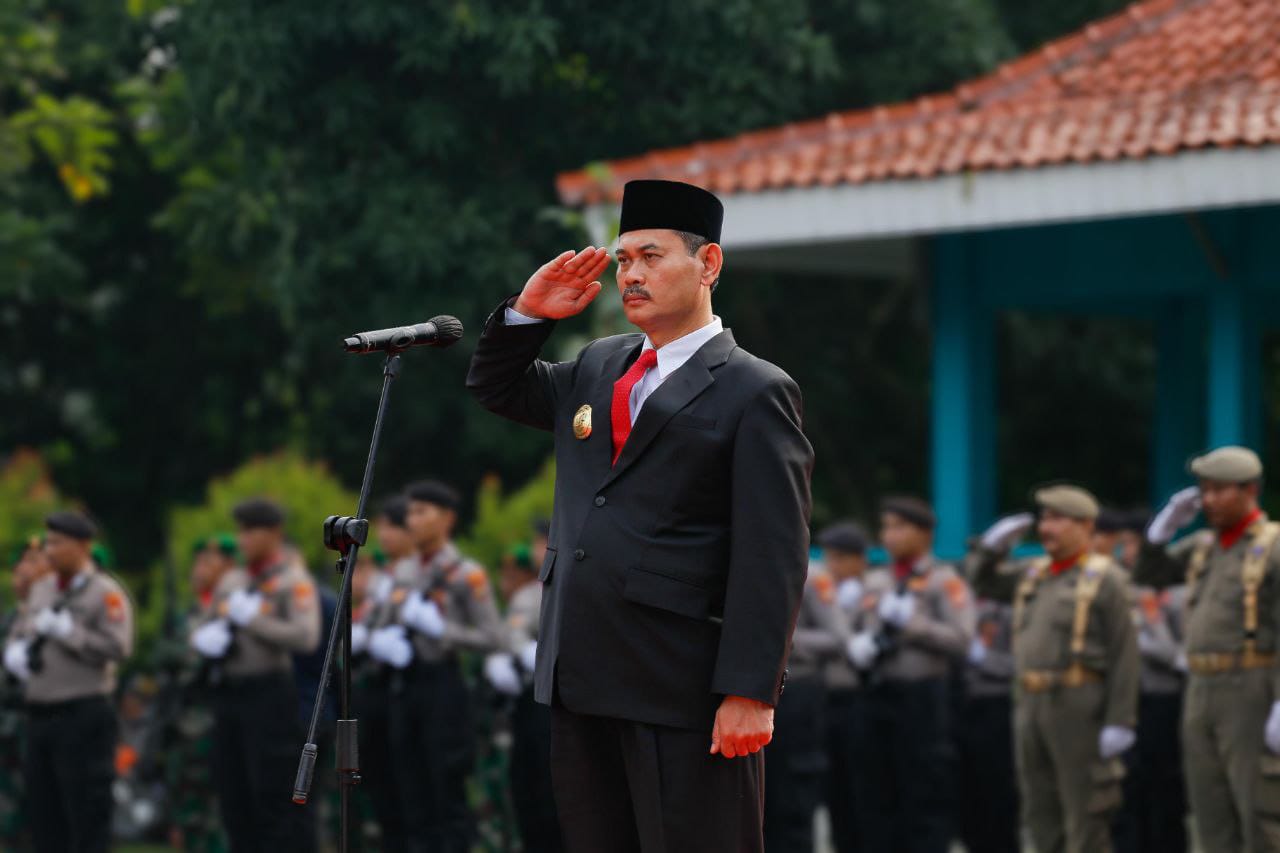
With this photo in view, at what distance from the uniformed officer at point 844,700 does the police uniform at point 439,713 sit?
1.98m

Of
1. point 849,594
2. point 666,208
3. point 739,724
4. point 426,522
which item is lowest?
point 739,724

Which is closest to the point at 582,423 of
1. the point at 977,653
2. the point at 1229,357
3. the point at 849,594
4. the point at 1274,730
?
the point at 1274,730

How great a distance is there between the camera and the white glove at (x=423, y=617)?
10.7 m

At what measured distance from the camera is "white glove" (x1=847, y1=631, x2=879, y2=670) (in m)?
11.0

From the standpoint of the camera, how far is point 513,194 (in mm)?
16312

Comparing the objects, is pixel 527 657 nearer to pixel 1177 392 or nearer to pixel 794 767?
pixel 794 767

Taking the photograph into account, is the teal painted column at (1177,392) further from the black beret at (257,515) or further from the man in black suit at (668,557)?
the man in black suit at (668,557)

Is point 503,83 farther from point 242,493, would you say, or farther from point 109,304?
point 109,304

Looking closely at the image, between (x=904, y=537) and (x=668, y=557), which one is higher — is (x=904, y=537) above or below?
above

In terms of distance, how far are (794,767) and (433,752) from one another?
1.91 metres

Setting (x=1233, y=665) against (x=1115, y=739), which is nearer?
(x=1233, y=665)

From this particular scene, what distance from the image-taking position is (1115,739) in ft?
30.5

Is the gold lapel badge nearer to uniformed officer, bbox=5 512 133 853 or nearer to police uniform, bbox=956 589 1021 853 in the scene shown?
uniformed officer, bbox=5 512 133 853

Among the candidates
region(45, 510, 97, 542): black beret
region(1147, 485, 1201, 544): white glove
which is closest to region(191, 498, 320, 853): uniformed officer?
region(45, 510, 97, 542): black beret
